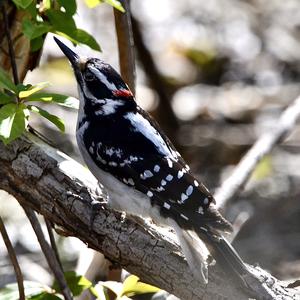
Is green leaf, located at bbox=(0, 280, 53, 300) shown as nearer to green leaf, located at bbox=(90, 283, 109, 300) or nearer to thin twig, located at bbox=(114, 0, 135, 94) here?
green leaf, located at bbox=(90, 283, 109, 300)

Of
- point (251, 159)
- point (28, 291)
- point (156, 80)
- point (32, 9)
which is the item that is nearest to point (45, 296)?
point (28, 291)

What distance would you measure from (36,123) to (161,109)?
0.92m

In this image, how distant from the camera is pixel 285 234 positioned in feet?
17.1

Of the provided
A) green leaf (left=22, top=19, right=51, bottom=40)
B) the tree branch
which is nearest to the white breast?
the tree branch

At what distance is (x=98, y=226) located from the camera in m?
2.88

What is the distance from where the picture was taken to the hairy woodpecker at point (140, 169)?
291 cm

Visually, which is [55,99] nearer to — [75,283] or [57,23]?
[57,23]

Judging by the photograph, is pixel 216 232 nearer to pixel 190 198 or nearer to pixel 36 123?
pixel 190 198

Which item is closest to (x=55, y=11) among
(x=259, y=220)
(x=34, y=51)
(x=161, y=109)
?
(x=34, y=51)

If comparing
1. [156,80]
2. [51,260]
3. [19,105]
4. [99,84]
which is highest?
[156,80]

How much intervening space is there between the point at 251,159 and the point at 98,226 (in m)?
1.30

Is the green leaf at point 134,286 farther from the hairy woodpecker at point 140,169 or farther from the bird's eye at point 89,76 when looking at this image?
the bird's eye at point 89,76

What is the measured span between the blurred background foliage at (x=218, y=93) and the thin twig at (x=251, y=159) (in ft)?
2.42

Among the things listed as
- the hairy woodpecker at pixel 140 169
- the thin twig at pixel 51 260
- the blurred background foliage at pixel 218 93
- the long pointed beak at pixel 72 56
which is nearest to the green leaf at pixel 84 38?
the hairy woodpecker at pixel 140 169
